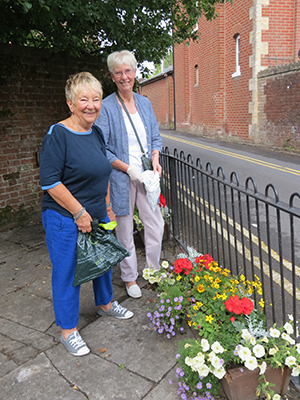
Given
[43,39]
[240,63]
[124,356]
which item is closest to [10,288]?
[124,356]

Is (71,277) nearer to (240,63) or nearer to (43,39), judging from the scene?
(43,39)

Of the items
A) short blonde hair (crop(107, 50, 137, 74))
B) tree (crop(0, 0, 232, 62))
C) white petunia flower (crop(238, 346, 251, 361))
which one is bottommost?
white petunia flower (crop(238, 346, 251, 361))

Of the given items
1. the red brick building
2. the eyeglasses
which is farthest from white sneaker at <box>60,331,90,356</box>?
the red brick building

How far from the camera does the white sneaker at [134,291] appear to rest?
3.29 metres

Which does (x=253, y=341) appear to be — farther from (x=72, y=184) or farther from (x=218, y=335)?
(x=72, y=184)

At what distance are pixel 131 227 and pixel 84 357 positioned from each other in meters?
1.22

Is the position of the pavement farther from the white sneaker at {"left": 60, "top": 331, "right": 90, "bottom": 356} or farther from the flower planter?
the flower planter

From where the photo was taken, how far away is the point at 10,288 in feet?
11.9

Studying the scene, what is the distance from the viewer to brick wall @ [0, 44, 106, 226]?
5.28 m

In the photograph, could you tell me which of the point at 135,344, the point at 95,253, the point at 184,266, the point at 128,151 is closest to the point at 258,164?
the point at 128,151

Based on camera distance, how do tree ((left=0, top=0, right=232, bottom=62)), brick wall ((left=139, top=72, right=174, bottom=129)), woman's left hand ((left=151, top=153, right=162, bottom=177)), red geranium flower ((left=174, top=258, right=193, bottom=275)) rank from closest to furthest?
red geranium flower ((left=174, top=258, right=193, bottom=275)), woman's left hand ((left=151, top=153, right=162, bottom=177)), tree ((left=0, top=0, right=232, bottom=62)), brick wall ((left=139, top=72, right=174, bottom=129))

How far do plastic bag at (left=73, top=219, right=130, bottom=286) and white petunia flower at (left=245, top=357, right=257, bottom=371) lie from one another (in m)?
1.08

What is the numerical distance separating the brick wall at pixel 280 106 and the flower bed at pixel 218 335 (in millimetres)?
10808

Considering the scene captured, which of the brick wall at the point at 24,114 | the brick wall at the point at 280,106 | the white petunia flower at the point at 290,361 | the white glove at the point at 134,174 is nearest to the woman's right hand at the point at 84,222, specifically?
the white glove at the point at 134,174
